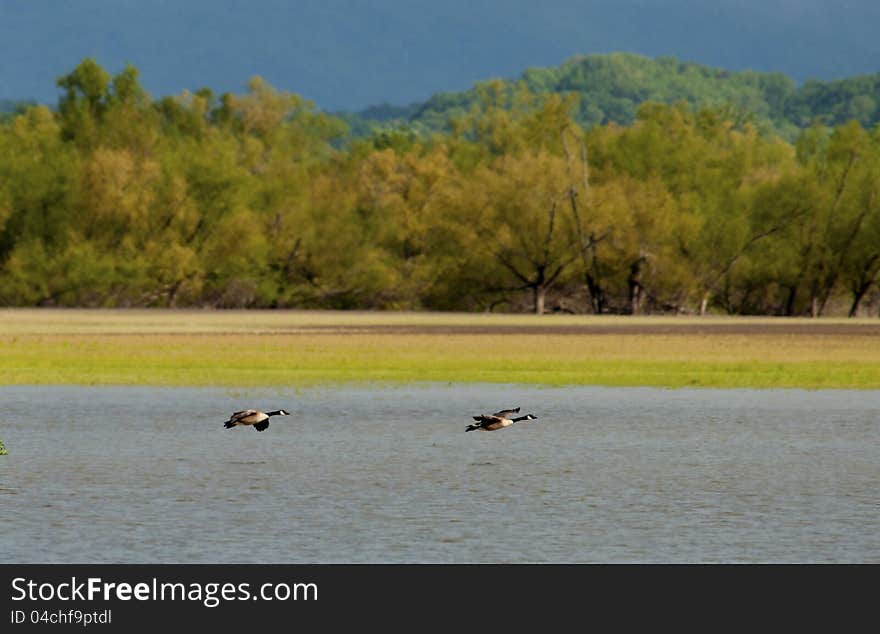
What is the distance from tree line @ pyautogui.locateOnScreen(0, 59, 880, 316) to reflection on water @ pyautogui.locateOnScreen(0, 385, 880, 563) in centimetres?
6456

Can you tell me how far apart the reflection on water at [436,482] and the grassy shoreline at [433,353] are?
22.2 ft

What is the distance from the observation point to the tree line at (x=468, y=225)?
10006 cm

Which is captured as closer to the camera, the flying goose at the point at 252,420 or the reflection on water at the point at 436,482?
the reflection on water at the point at 436,482

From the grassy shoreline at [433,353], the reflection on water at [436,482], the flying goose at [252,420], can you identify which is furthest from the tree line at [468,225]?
the flying goose at [252,420]

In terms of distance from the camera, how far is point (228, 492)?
21.3 meters

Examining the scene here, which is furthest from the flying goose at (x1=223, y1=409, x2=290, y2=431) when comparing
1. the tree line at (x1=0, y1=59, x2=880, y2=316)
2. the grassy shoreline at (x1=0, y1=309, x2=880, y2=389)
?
the tree line at (x1=0, y1=59, x2=880, y2=316)

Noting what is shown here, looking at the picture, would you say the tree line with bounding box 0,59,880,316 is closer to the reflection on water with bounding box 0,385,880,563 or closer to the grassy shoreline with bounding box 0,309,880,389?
the grassy shoreline with bounding box 0,309,880,389

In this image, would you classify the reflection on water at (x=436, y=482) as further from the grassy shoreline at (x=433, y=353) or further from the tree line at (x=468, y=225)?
the tree line at (x=468, y=225)

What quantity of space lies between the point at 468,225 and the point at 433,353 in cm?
5063

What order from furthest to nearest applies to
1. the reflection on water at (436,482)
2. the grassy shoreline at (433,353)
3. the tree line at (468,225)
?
the tree line at (468,225), the grassy shoreline at (433,353), the reflection on water at (436,482)

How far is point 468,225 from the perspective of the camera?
335 feet

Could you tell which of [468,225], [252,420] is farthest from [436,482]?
[468,225]
